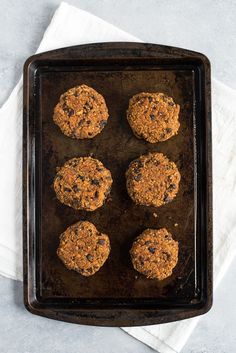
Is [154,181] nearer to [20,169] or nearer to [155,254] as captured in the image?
[155,254]

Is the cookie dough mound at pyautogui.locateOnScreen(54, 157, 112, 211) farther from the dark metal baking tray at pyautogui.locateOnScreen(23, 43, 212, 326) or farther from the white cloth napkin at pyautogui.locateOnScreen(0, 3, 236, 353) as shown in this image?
the white cloth napkin at pyautogui.locateOnScreen(0, 3, 236, 353)

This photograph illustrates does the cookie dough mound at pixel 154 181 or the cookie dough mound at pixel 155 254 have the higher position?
the cookie dough mound at pixel 154 181

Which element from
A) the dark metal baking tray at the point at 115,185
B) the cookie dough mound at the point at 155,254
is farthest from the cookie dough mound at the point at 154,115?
the cookie dough mound at the point at 155,254

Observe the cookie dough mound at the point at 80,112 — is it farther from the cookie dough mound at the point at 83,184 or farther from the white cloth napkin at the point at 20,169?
the white cloth napkin at the point at 20,169

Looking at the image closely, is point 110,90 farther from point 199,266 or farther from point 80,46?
point 199,266

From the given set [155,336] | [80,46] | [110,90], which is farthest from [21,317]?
[80,46]
